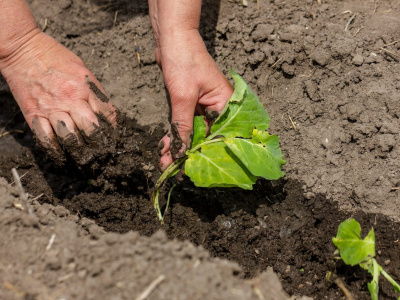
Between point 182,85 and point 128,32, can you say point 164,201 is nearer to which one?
point 182,85

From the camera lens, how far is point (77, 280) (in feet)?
6.15

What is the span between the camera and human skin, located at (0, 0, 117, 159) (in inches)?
101

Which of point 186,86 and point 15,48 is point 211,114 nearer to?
point 186,86

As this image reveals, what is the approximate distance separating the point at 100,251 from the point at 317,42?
1.98m

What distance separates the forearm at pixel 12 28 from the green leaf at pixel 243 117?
1317 millimetres

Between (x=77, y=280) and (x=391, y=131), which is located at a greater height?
(x=77, y=280)

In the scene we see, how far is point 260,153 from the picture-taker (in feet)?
8.23

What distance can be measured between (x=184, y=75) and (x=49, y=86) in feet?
2.62

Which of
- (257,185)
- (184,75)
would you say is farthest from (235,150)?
(184,75)

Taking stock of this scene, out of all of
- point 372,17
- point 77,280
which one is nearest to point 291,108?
point 372,17

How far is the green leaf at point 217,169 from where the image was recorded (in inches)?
96.0

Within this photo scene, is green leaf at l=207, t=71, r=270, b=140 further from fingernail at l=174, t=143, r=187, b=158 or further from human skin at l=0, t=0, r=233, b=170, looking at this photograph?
fingernail at l=174, t=143, r=187, b=158

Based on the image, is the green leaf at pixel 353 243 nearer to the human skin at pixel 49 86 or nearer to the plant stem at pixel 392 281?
the plant stem at pixel 392 281

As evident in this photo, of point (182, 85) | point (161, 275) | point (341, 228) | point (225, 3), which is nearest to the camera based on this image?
point (161, 275)
